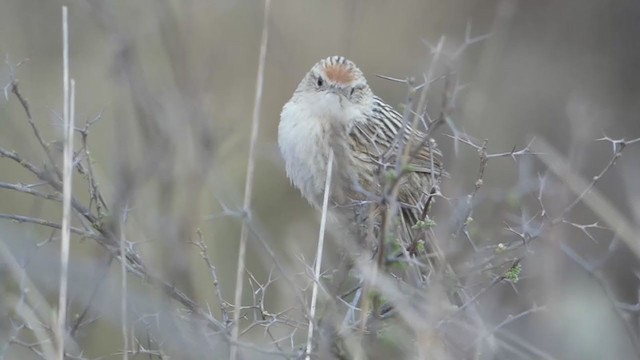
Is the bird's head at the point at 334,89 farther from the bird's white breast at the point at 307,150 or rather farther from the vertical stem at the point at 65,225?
the vertical stem at the point at 65,225

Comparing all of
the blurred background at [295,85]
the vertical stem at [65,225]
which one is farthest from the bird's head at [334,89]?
the vertical stem at [65,225]

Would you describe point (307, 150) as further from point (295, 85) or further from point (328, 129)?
point (295, 85)

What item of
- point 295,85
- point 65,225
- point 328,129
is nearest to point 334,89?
point 328,129

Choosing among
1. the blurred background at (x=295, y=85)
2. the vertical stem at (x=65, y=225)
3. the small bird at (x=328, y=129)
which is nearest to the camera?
the vertical stem at (x=65, y=225)

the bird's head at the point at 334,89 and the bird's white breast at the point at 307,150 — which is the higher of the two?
the bird's head at the point at 334,89

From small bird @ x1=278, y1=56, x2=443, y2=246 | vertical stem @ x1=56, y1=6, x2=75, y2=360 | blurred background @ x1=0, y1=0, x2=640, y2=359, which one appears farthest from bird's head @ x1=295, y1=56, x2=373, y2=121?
vertical stem @ x1=56, y1=6, x2=75, y2=360

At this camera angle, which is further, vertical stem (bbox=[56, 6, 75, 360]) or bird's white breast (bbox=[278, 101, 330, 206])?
bird's white breast (bbox=[278, 101, 330, 206])

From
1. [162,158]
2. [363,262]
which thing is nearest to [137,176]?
[162,158]

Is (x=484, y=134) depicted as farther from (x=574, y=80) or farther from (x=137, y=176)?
(x=137, y=176)

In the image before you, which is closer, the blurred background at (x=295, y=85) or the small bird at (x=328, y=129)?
the blurred background at (x=295, y=85)

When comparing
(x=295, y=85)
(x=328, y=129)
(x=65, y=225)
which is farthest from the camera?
(x=295, y=85)

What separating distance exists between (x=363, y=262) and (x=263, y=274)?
175 inches

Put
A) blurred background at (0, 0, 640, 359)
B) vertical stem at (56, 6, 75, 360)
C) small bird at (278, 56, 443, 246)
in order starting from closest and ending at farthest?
vertical stem at (56, 6, 75, 360) < blurred background at (0, 0, 640, 359) < small bird at (278, 56, 443, 246)

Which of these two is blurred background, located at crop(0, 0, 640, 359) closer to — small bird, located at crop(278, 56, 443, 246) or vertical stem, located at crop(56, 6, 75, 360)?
small bird, located at crop(278, 56, 443, 246)
